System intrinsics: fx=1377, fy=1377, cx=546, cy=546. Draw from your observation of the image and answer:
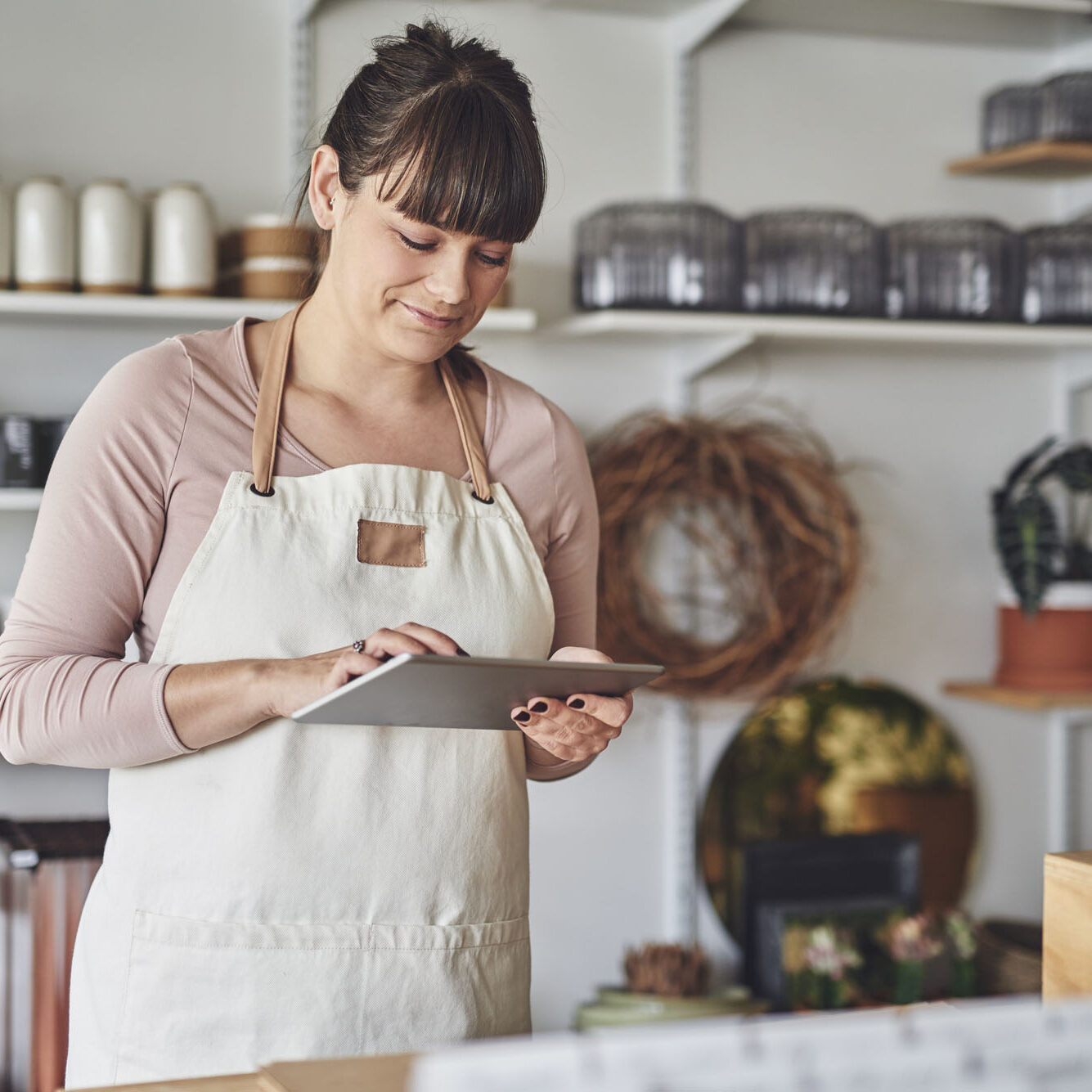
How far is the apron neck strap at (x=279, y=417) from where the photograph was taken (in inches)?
43.9

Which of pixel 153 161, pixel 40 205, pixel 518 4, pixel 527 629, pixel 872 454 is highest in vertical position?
pixel 518 4

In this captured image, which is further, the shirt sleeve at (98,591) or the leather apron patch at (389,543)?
the leather apron patch at (389,543)

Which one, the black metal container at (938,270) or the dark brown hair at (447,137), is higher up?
the black metal container at (938,270)

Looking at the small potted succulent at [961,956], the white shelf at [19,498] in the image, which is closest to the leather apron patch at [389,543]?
the white shelf at [19,498]

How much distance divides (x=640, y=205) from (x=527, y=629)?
47.5 inches

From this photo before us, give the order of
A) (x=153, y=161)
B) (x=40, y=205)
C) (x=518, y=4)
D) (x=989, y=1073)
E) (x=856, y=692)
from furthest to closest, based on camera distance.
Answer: (x=856, y=692) < (x=518, y=4) < (x=153, y=161) < (x=40, y=205) < (x=989, y=1073)

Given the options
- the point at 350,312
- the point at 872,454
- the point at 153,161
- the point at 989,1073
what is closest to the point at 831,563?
the point at 872,454

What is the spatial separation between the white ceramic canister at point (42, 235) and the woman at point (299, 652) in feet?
3.02

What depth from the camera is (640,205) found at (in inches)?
87.0

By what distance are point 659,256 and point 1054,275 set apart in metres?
0.73

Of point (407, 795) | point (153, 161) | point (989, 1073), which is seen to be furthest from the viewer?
point (153, 161)

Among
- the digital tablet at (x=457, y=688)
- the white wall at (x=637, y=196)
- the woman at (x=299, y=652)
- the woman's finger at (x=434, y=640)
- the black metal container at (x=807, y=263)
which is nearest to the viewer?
the digital tablet at (x=457, y=688)

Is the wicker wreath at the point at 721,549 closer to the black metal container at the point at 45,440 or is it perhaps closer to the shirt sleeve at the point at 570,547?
the black metal container at the point at 45,440

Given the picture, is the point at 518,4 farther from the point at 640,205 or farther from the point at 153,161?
the point at 153,161
